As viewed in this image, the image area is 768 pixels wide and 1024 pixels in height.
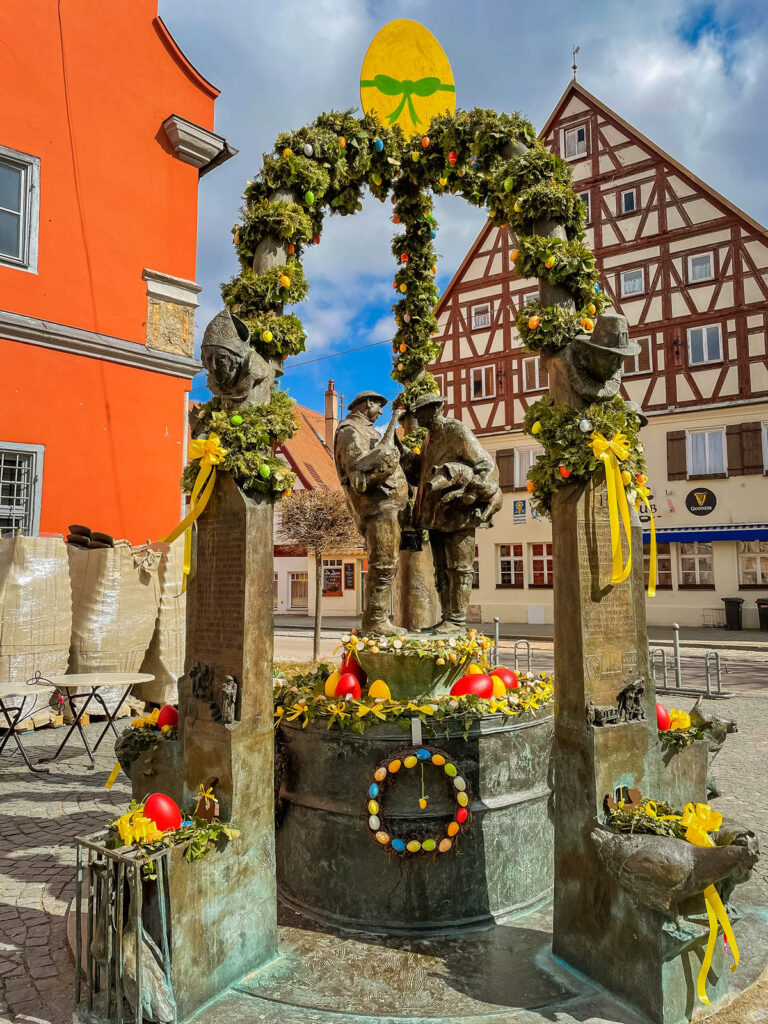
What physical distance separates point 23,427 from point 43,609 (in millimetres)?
2525

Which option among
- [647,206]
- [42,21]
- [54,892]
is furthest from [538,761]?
[647,206]

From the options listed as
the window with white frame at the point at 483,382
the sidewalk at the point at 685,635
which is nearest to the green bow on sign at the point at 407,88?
the sidewalk at the point at 685,635

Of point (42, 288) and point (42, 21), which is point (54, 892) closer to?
point (42, 288)

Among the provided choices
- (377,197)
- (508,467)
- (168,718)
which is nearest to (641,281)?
(508,467)

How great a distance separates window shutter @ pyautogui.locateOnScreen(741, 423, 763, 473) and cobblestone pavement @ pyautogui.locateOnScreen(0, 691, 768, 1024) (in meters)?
13.5

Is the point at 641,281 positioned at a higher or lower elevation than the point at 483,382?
higher

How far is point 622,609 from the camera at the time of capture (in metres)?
3.55

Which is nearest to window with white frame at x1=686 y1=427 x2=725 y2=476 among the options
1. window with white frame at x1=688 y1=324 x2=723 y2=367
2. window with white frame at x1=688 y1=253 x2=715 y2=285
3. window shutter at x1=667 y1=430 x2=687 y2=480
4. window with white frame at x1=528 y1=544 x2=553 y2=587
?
window shutter at x1=667 y1=430 x2=687 y2=480

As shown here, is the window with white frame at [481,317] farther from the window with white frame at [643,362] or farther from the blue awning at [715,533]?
the blue awning at [715,533]

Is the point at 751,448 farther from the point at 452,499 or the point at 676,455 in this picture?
the point at 452,499

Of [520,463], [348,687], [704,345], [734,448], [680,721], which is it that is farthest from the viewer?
[520,463]

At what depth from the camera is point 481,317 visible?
24.2m

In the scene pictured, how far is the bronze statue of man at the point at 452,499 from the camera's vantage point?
5121 millimetres

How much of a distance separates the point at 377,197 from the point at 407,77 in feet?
2.86
